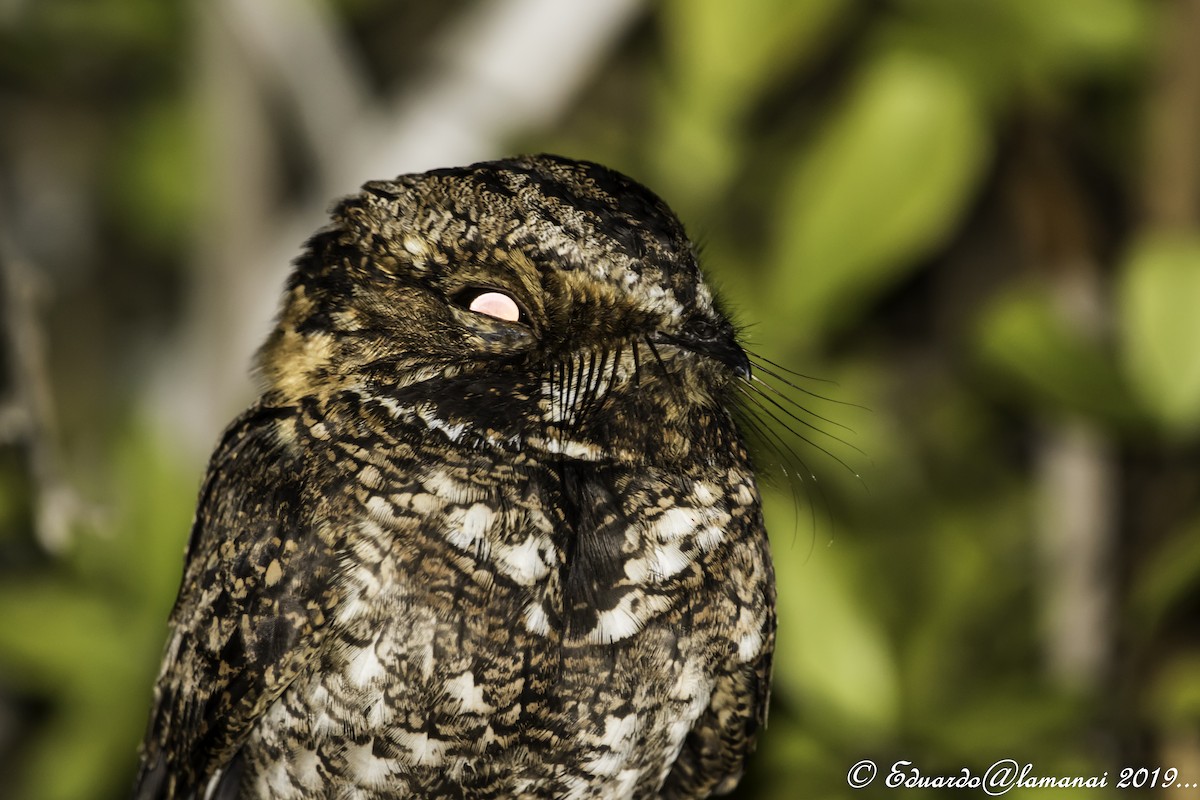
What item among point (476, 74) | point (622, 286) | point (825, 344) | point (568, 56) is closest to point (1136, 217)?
point (825, 344)

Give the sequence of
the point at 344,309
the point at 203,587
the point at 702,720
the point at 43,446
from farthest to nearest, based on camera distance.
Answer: the point at 43,446 < the point at 702,720 < the point at 203,587 < the point at 344,309

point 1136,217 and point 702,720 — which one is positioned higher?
point 1136,217

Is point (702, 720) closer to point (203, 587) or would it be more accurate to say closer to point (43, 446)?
point (203, 587)

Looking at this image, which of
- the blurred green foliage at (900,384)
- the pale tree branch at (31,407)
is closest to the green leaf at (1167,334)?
the blurred green foliage at (900,384)

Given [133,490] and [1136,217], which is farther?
[1136,217]

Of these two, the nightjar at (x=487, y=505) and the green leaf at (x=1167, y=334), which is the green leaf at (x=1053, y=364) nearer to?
the green leaf at (x=1167, y=334)

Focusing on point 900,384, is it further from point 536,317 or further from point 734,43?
point 536,317
